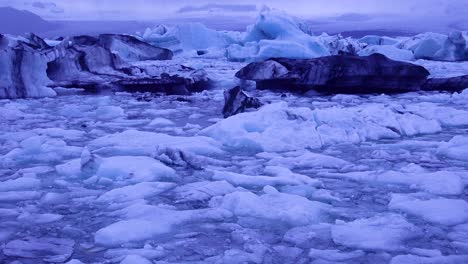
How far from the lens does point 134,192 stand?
11.3 ft

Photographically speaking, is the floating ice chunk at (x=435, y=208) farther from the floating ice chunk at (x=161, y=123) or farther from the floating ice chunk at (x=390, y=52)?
the floating ice chunk at (x=390, y=52)

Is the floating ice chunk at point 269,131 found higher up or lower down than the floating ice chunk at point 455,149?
lower down

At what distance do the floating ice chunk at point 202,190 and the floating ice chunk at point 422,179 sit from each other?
2.93 ft

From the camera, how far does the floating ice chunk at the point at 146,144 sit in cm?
469

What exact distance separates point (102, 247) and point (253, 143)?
255cm

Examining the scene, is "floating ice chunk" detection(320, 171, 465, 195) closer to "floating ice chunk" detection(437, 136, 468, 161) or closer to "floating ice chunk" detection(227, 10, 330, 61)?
"floating ice chunk" detection(437, 136, 468, 161)

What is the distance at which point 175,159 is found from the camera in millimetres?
4285

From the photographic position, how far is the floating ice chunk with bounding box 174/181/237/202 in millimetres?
3385

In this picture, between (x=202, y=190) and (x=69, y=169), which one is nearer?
(x=202, y=190)

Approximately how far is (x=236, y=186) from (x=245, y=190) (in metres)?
0.14

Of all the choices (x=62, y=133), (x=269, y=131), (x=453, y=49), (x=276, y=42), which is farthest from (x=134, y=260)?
(x=453, y=49)

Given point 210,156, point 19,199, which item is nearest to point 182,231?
point 19,199

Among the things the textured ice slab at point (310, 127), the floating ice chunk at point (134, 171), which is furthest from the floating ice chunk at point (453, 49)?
the floating ice chunk at point (134, 171)

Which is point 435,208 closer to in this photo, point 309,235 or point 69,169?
point 309,235
